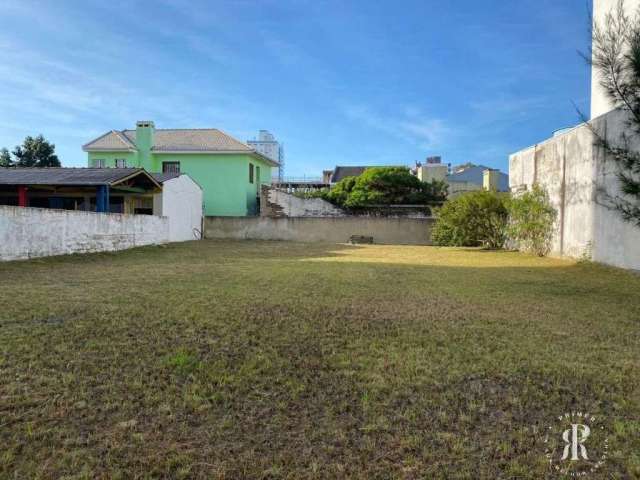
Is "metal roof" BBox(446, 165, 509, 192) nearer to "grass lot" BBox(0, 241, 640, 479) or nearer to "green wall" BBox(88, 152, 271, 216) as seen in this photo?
"green wall" BBox(88, 152, 271, 216)

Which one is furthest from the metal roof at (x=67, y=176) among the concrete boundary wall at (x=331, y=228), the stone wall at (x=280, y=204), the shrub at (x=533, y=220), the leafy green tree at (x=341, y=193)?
the shrub at (x=533, y=220)

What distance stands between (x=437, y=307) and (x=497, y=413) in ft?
9.46

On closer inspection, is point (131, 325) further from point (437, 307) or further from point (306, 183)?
point (306, 183)

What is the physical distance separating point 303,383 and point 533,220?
12853 mm

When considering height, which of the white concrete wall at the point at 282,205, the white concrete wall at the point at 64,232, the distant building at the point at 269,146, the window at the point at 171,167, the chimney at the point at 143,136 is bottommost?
the white concrete wall at the point at 64,232

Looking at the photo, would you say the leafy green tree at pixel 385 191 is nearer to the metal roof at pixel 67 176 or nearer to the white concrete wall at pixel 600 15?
the metal roof at pixel 67 176

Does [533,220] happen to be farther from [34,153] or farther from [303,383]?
[34,153]

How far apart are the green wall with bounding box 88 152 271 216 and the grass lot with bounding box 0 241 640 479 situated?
60.3 ft

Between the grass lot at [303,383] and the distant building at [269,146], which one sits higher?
the distant building at [269,146]

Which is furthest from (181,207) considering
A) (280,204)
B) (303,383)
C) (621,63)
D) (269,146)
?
(269,146)

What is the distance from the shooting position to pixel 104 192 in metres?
14.1

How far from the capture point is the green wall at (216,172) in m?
23.8

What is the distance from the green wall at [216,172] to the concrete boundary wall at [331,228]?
2890mm

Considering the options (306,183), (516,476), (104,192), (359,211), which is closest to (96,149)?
(104,192)
